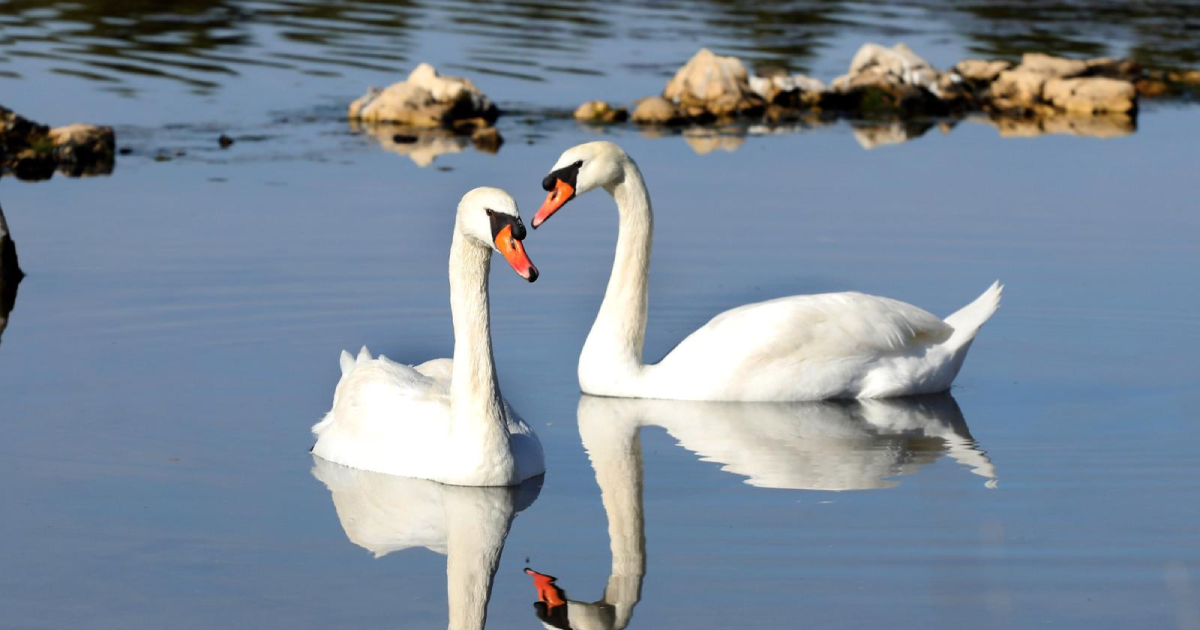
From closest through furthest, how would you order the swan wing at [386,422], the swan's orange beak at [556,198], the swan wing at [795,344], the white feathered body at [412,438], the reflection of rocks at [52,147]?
1. the white feathered body at [412,438]
2. the swan wing at [386,422]
3. the swan wing at [795,344]
4. the swan's orange beak at [556,198]
5. the reflection of rocks at [52,147]

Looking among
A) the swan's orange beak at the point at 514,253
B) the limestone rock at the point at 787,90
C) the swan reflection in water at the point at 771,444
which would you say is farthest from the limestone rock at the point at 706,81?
the swan's orange beak at the point at 514,253

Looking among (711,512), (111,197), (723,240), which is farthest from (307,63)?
(711,512)

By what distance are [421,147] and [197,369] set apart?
30.3ft

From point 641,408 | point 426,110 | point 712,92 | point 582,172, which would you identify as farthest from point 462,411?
point 712,92

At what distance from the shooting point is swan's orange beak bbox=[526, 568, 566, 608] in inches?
270

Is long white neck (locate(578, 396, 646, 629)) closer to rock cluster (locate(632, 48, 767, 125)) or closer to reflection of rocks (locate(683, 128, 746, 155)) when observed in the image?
reflection of rocks (locate(683, 128, 746, 155))

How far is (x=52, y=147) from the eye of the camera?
18562 mm

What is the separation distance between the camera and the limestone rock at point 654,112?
21.3m

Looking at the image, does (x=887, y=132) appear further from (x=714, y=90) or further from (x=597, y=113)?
(x=597, y=113)

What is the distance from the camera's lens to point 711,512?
806cm

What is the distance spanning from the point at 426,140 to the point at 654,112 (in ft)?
8.81

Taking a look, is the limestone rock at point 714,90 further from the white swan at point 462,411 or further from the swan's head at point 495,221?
the swan's head at point 495,221

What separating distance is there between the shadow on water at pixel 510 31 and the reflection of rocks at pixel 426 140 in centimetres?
360

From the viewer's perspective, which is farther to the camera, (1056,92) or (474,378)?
(1056,92)
